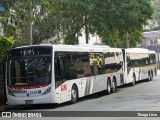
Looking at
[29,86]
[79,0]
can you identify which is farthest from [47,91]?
[79,0]

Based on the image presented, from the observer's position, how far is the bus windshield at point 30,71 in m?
18.8

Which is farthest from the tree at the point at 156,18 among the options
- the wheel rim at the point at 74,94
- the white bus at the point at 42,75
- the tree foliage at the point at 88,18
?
the white bus at the point at 42,75

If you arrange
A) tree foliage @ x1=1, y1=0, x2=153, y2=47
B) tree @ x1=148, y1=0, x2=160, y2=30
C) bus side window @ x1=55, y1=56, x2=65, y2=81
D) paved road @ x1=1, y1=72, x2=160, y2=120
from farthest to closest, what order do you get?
tree @ x1=148, y1=0, x2=160, y2=30 → tree foliage @ x1=1, y1=0, x2=153, y2=47 → bus side window @ x1=55, y1=56, x2=65, y2=81 → paved road @ x1=1, y1=72, x2=160, y2=120

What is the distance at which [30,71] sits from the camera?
19.0 metres

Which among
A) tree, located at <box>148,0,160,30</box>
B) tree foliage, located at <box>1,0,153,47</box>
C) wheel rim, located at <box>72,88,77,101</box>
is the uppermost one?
tree, located at <box>148,0,160,30</box>

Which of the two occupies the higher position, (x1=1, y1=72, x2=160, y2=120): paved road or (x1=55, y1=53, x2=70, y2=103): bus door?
(x1=55, y1=53, x2=70, y2=103): bus door

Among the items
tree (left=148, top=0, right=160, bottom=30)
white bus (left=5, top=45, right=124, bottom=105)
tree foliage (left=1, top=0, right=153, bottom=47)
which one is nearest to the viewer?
white bus (left=5, top=45, right=124, bottom=105)

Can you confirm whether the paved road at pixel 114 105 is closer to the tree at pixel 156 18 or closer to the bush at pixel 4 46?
the bush at pixel 4 46

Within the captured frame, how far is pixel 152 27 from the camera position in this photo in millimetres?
117562

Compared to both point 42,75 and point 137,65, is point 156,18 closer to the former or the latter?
point 137,65

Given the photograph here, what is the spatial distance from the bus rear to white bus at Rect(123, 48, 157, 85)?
13.6 metres

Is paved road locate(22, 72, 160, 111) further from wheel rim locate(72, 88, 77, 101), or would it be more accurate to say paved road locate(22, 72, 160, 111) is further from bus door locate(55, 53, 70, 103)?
bus door locate(55, 53, 70, 103)

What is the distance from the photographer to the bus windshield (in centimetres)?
1877

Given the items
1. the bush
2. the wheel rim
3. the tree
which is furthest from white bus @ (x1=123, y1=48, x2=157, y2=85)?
the tree
